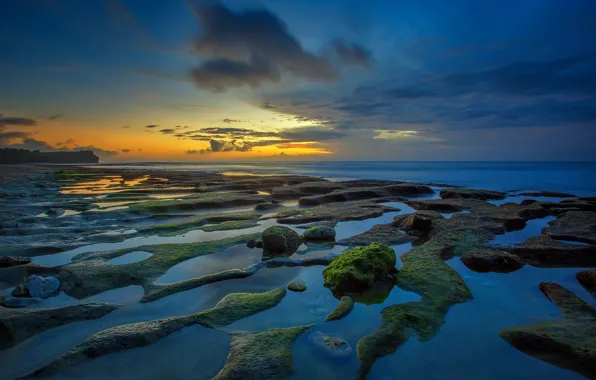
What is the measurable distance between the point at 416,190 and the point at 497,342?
2446 cm

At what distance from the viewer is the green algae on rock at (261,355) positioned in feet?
14.3

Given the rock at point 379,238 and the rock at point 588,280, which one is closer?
the rock at point 588,280

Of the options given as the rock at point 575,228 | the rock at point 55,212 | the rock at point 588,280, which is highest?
the rock at point 575,228

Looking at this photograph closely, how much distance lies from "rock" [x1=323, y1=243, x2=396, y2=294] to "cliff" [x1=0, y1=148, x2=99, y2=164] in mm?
173992

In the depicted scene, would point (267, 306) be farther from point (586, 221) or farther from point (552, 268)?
point (586, 221)

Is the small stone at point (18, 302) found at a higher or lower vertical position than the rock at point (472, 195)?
lower

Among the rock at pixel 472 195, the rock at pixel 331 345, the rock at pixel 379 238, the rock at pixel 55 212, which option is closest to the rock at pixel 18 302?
the rock at pixel 331 345

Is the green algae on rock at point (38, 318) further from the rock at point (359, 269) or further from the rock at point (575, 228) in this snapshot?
the rock at point (575, 228)

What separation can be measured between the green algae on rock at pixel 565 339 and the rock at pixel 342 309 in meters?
2.73

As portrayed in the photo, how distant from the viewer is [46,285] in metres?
6.99

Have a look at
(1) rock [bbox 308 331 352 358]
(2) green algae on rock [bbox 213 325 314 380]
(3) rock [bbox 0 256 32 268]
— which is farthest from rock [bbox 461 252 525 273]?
(3) rock [bbox 0 256 32 268]

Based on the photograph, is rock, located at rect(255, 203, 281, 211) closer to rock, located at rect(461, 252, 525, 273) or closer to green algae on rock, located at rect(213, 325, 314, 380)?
rock, located at rect(461, 252, 525, 273)

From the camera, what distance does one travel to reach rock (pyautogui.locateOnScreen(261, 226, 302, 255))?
33.7 feet

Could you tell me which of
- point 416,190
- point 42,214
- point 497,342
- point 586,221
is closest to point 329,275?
point 497,342
